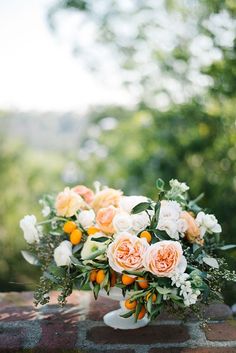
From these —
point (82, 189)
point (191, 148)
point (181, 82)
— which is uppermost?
point (181, 82)

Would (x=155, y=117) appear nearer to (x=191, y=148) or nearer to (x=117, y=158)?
(x=191, y=148)

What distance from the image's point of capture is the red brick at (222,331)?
166 cm

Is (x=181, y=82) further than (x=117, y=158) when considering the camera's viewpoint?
No

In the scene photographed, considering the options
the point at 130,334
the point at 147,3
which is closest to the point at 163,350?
the point at 130,334

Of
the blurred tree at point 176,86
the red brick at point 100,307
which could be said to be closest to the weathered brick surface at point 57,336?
the red brick at point 100,307

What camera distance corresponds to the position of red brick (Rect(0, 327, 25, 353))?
1620 mm

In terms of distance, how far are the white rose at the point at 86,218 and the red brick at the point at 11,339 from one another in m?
0.43

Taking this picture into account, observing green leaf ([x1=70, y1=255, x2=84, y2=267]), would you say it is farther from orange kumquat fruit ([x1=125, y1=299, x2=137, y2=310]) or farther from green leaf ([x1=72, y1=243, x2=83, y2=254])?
orange kumquat fruit ([x1=125, y1=299, x2=137, y2=310])

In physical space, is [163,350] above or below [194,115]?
below

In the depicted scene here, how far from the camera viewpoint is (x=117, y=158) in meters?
5.43

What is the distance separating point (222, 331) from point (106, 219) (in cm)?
55

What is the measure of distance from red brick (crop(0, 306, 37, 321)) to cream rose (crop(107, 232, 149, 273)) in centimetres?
50

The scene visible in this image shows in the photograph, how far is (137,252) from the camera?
158 cm

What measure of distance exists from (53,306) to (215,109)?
2700 mm
